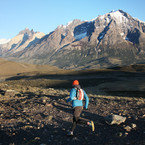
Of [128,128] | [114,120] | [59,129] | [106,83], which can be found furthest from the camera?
[106,83]

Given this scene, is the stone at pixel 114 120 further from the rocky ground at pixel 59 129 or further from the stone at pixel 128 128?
the stone at pixel 128 128

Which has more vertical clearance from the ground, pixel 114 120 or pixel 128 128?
pixel 114 120

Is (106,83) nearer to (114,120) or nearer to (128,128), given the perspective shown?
(114,120)

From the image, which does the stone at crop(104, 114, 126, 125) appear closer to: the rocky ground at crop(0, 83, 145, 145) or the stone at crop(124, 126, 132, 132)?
the rocky ground at crop(0, 83, 145, 145)

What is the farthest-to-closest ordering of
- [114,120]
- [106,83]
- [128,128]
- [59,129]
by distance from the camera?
[106,83] → [114,120] → [59,129] → [128,128]

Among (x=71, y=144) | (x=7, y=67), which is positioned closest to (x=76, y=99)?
(x=71, y=144)

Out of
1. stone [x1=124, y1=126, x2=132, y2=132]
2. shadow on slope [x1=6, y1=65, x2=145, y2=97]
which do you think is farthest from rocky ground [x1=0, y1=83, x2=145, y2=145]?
shadow on slope [x1=6, y1=65, x2=145, y2=97]

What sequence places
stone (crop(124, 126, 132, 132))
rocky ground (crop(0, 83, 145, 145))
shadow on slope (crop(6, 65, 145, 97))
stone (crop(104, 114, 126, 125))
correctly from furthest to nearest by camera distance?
shadow on slope (crop(6, 65, 145, 97)) < stone (crop(104, 114, 126, 125)) < stone (crop(124, 126, 132, 132)) < rocky ground (crop(0, 83, 145, 145))

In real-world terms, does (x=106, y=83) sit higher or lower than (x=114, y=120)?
lower

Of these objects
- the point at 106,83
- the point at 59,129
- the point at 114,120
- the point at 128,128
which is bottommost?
the point at 106,83

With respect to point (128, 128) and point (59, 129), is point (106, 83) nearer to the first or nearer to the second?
point (128, 128)

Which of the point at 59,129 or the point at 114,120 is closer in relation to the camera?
the point at 59,129

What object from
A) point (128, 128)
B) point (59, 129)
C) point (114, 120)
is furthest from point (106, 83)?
point (59, 129)

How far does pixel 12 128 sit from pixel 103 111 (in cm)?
689
